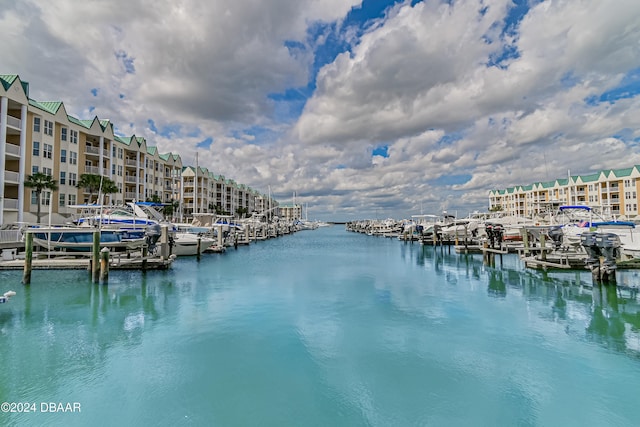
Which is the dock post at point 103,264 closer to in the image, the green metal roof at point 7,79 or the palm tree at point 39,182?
the palm tree at point 39,182

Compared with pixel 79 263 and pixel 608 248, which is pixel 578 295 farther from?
pixel 79 263

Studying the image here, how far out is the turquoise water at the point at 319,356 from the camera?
7277 mm

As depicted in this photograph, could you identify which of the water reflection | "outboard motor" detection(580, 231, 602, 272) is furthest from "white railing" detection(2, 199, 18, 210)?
"outboard motor" detection(580, 231, 602, 272)

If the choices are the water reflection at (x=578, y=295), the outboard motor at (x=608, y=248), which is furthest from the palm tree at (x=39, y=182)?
the outboard motor at (x=608, y=248)

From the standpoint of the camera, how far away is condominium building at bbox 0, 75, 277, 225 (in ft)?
119

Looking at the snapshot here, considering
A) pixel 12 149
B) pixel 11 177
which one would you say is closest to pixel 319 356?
pixel 11 177

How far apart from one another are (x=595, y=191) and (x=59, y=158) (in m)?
108

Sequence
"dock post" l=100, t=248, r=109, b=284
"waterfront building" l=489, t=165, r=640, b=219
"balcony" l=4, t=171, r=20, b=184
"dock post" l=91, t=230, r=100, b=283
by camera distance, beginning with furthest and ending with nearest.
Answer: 1. "waterfront building" l=489, t=165, r=640, b=219
2. "balcony" l=4, t=171, r=20, b=184
3. "dock post" l=100, t=248, r=109, b=284
4. "dock post" l=91, t=230, r=100, b=283

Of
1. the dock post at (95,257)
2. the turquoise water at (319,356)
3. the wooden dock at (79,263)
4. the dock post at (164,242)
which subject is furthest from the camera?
the dock post at (164,242)

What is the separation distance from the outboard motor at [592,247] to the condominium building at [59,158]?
33.4 meters

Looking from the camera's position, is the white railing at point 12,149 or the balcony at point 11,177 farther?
the white railing at point 12,149

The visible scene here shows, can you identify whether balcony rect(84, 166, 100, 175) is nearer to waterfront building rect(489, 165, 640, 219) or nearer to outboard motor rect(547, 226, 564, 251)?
outboard motor rect(547, 226, 564, 251)

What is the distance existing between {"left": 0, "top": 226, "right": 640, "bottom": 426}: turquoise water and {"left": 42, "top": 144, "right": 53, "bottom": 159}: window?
27942 millimetres

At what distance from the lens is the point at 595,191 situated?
83.1 m
